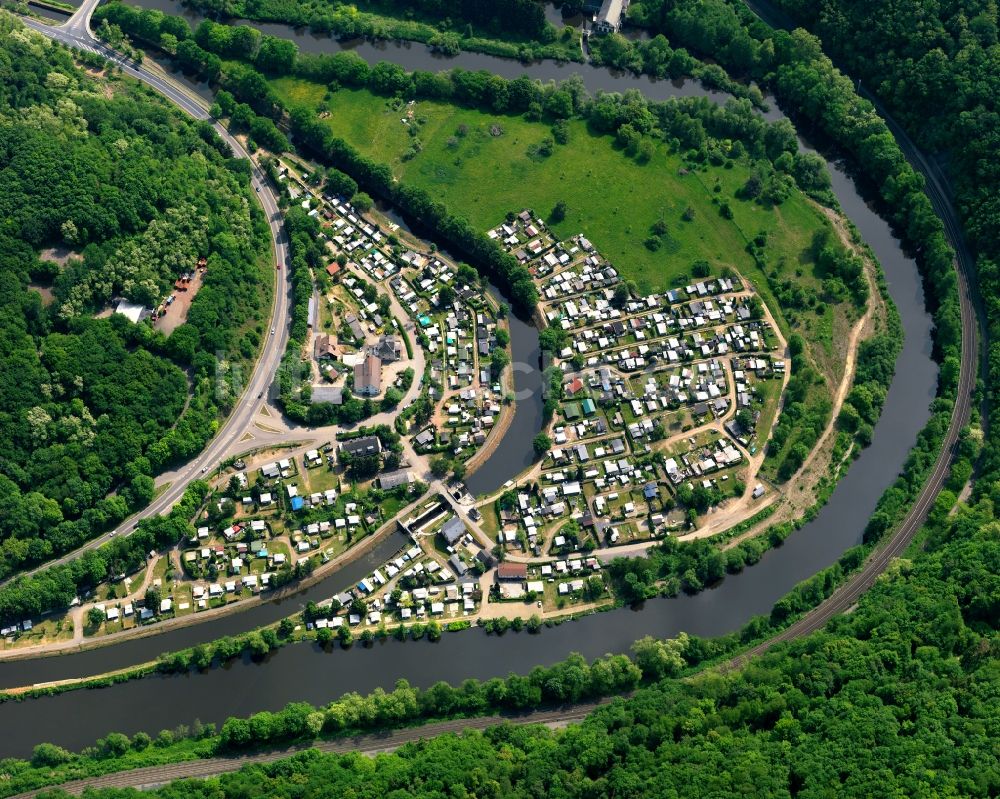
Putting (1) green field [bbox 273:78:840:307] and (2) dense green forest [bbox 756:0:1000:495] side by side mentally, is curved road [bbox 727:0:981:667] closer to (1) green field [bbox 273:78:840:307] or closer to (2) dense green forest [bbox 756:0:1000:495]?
(2) dense green forest [bbox 756:0:1000:495]

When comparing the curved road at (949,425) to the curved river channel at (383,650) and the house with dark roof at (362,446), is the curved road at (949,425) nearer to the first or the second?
the curved river channel at (383,650)

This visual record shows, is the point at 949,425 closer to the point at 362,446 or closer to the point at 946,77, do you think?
the point at 946,77

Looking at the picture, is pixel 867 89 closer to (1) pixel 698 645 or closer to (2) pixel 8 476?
(1) pixel 698 645

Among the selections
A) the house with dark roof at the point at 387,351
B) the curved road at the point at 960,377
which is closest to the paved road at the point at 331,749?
the curved road at the point at 960,377

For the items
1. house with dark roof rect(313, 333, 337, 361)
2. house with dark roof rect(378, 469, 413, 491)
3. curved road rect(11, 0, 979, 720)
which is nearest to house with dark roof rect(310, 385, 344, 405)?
house with dark roof rect(313, 333, 337, 361)

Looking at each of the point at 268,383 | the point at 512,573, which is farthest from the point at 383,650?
the point at 268,383

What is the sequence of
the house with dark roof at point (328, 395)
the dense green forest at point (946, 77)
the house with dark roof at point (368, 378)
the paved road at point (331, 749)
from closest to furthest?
the paved road at point (331, 749), the house with dark roof at point (328, 395), the house with dark roof at point (368, 378), the dense green forest at point (946, 77)
